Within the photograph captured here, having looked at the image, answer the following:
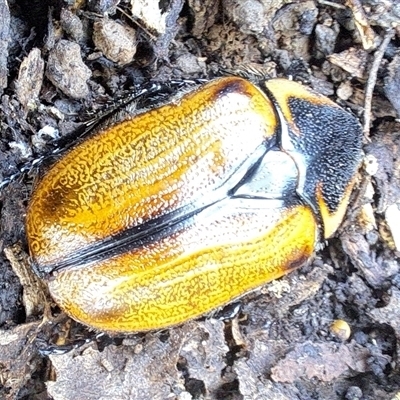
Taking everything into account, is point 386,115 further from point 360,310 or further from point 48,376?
point 48,376

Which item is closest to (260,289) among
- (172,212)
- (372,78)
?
(172,212)

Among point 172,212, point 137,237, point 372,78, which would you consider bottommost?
point 137,237

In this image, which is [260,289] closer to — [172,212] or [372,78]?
[172,212]

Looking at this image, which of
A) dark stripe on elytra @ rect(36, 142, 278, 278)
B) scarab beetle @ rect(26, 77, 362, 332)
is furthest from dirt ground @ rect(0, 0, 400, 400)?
dark stripe on elytra @ rect(36, 142, 278, 278)

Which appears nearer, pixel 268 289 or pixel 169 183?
pixel 169 183

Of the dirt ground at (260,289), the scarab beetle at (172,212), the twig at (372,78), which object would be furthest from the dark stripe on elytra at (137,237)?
the twig at (372,78)

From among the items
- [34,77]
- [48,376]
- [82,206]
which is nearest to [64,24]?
[34,77]

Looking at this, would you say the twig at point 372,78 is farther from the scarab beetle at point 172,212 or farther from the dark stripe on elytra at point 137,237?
the dark stripe on elytra at point 137,237
